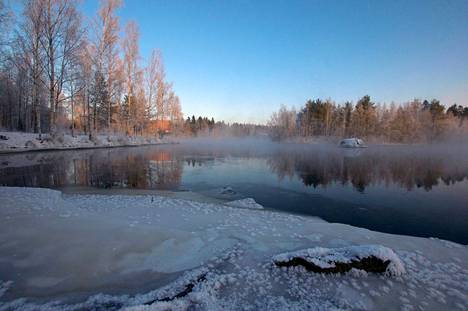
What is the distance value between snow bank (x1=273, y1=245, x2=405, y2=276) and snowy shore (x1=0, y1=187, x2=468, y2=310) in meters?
0.02

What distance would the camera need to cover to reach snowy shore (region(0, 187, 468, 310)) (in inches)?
114

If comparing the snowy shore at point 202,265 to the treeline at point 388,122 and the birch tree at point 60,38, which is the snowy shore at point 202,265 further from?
the treeline at point 388,122

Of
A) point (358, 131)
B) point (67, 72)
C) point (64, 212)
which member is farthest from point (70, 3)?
point (358, 131)

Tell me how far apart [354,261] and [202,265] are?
249 cm

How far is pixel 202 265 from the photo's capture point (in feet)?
12.3

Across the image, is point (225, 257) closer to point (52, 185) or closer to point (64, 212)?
point (64, 212)

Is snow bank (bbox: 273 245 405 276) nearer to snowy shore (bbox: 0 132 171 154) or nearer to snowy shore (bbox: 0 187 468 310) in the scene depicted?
snowy shore (bbox: 0 187 468 310)

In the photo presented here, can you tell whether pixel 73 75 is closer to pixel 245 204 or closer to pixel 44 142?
pixel 44 142

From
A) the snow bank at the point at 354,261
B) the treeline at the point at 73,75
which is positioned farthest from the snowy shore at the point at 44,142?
the snow bank at the point at 354,261

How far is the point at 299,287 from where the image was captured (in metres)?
3.21

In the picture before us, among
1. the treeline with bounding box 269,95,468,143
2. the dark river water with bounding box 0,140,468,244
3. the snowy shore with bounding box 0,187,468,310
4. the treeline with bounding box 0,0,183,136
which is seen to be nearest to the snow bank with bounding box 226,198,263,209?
the dark river water with bounding box 0,140,468,244

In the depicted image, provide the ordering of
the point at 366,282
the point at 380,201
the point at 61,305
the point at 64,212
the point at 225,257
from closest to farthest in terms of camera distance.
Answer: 1. the point at 61,305
2. the point at 366,282
3. the point at 225,257
4. the point at 64,212
5. the point at 380,201

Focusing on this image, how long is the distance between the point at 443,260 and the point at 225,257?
4.06 meters

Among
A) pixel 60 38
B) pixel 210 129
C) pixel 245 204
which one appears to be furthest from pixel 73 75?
pixel 210 129
